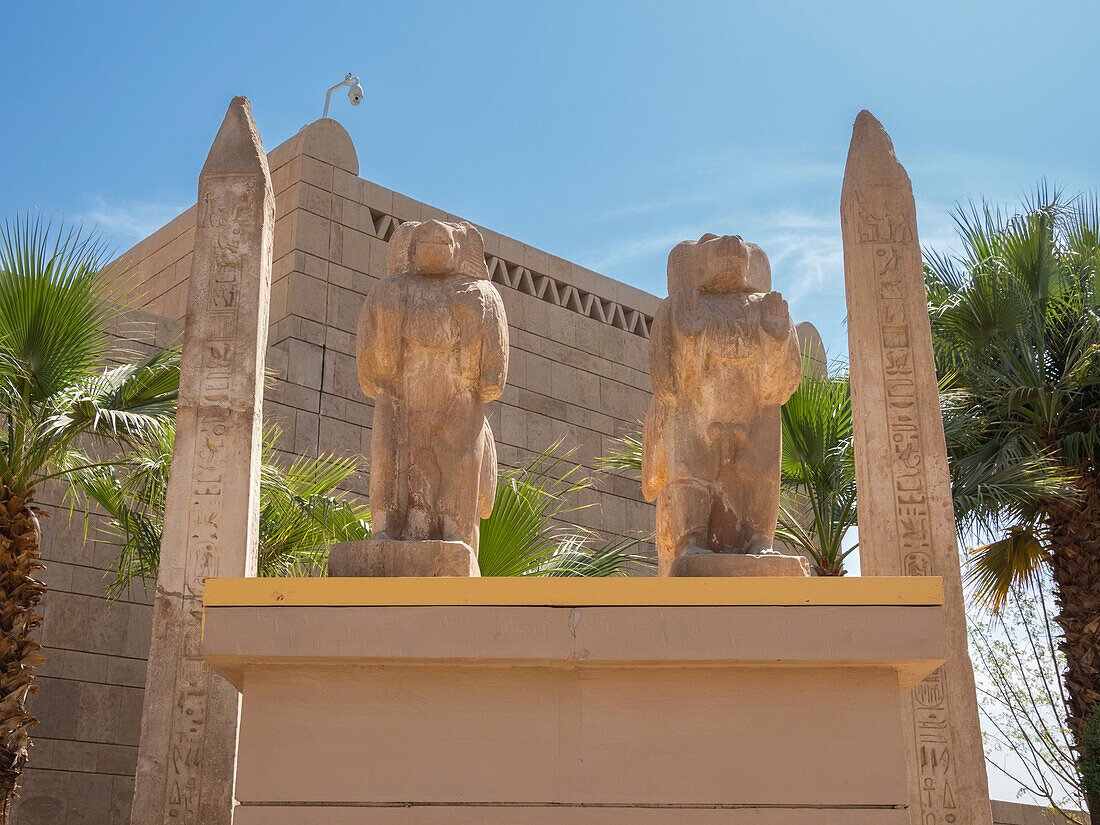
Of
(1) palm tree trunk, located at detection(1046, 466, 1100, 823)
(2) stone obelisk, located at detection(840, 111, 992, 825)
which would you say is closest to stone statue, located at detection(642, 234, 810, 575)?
(2) stone obelisk, located at detection(840, 111, 992, 825)

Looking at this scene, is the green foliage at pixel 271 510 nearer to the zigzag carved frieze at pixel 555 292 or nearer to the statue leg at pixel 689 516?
the statue leg at pixel 689 516

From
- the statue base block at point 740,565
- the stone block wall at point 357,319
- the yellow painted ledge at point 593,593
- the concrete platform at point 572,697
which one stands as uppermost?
the stone block wall at point 357,319

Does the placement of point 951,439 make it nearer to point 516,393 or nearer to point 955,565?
point 955,565

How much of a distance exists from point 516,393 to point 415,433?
8.89m

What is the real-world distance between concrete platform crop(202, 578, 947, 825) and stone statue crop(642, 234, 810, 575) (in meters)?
1.09

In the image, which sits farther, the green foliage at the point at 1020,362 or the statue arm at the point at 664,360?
the green foliage at the point at 1020,362

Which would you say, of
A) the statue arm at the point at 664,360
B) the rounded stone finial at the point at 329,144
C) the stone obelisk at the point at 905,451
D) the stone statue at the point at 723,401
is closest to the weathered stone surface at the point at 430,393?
the statue arm at the point at 664,360

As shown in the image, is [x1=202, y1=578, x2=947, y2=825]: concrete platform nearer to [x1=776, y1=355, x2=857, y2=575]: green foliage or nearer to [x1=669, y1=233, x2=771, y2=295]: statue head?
[x1=669, y1=233, x2=771, y2=295]: statue head

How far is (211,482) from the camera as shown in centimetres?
605

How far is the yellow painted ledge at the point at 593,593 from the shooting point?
3529 mm

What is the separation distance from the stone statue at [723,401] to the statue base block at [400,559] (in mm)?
867

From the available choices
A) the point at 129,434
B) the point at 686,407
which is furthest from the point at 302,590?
the point at 129,434

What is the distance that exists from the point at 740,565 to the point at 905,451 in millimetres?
2188

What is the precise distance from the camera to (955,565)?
239 inches
